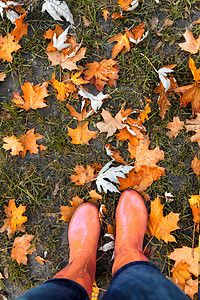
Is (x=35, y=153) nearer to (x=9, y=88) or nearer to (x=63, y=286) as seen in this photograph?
(x=9, y=88)

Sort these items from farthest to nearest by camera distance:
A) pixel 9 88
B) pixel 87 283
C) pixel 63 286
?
pixel 9 88 < pixel 87 283 < pixel 63 286

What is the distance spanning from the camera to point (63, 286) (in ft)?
3.77

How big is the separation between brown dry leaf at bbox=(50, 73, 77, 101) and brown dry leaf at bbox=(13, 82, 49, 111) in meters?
0.08

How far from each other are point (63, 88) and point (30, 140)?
51cm

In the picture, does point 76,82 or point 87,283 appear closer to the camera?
point 87,283

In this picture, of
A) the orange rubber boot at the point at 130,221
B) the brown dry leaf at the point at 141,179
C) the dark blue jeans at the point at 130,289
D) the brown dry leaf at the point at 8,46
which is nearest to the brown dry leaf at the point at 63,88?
the brown dry leaf at the point at 8,46

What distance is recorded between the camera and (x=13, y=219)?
186 centimetres

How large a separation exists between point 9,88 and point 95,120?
791 millimetres

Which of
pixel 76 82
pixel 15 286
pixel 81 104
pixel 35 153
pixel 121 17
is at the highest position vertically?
pixel 121 17

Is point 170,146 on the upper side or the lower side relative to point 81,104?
lower

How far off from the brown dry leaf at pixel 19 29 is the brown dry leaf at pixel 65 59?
0.28m

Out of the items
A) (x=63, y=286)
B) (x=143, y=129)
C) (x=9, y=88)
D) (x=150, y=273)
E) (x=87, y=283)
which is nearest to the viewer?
(x=150, y=273)

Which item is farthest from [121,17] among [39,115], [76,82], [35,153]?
[35,153]

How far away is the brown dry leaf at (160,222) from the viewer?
5.73 ft
